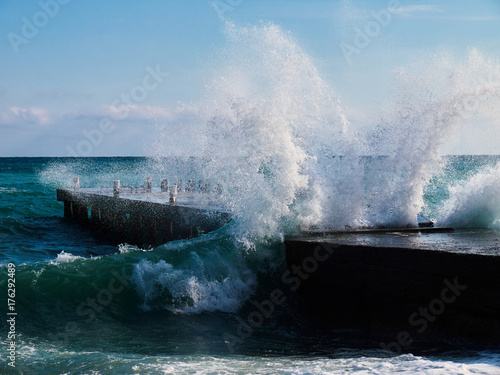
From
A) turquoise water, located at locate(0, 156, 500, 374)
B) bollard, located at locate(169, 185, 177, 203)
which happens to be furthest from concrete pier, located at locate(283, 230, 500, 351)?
bollard, located at locate(169, 185, 177, 203)

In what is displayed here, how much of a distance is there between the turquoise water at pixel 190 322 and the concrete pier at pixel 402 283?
0.29 metres

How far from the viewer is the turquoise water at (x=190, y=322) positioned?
5711mm

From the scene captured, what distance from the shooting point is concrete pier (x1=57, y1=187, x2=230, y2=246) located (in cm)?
1285

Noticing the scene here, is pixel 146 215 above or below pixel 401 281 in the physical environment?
above

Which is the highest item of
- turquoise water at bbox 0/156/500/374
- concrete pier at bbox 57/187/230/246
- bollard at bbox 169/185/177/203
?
bollard at bbox 169/185/177/203

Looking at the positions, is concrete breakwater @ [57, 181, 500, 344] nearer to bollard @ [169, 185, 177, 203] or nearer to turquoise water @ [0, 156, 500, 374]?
turquoise water @ [0, 156, 500, 374]

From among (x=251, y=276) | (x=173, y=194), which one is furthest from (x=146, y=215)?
(x=251, y=276)

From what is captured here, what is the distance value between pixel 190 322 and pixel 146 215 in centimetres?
804

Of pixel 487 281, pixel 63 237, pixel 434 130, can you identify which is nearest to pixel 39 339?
pixel 487 281

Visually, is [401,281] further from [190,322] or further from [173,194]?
[173,194]

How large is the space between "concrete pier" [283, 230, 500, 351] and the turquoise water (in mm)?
288

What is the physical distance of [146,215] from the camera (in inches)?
609

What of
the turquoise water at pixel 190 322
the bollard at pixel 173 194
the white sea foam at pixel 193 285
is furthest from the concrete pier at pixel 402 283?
the bollard at pixel 173 194

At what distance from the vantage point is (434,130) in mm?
11148
